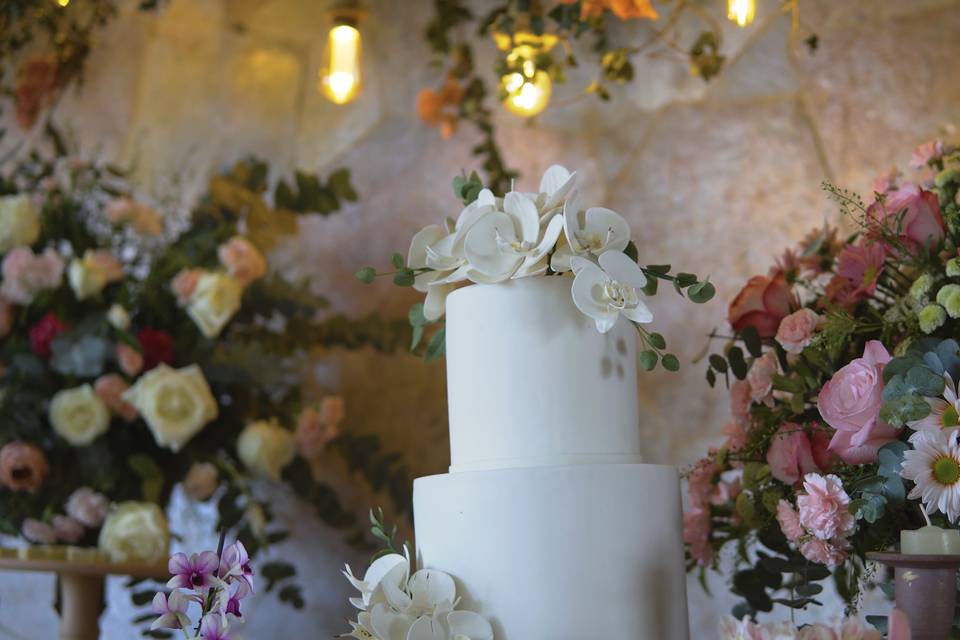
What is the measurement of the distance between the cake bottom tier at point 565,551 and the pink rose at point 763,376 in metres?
0.25

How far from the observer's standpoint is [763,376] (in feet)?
4.22

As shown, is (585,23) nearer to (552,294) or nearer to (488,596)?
(552,294)

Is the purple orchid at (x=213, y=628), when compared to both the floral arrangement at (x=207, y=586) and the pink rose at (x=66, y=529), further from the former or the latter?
the pink rose at (x=66, y=529)

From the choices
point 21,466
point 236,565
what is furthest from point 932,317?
point 21,466

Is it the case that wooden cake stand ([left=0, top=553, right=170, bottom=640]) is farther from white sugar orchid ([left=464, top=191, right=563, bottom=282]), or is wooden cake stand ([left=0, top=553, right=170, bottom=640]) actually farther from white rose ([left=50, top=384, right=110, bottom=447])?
white sugar orchid ([left=464, top=191, right=563, bottom=282])

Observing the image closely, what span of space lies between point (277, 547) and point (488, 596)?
1.34 metres

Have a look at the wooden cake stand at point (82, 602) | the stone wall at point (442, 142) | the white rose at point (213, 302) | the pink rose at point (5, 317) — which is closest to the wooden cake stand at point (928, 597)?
the stone wall at point (442, 142)

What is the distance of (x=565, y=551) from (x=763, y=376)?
39cm

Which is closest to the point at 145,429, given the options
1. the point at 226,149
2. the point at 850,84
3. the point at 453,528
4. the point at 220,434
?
the point at 220,434

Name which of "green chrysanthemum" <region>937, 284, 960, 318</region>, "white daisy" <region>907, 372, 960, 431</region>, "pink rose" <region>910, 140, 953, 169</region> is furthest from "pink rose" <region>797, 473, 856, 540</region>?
"pink rose" <region>910, 140, 953, 169</region>

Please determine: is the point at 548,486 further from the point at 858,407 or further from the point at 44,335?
the point at 44,335

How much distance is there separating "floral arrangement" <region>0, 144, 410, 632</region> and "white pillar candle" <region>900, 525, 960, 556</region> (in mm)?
1231

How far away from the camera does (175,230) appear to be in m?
2.40

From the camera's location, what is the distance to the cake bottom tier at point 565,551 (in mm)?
1042
